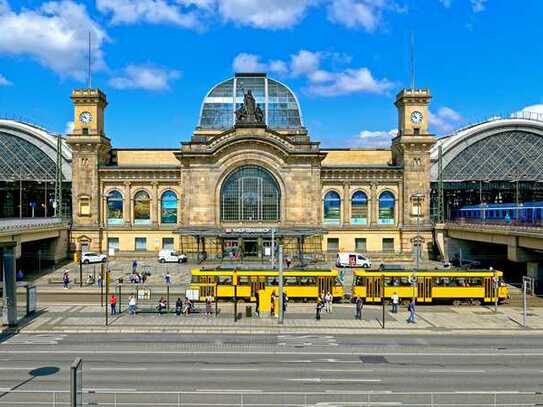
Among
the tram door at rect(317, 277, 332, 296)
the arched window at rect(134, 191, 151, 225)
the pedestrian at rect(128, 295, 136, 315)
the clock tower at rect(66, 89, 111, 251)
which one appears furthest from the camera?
the arched window at rect(134, 191, 151, 225)

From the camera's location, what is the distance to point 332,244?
86625mm

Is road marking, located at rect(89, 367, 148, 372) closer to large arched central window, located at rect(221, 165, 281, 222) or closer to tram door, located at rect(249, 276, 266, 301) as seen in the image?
tram door, located at rect(249, 276, 266, 301)

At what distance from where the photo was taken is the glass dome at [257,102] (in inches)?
3610

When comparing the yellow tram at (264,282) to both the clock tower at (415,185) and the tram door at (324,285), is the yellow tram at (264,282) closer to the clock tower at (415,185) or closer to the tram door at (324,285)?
the tram door at (324,285)

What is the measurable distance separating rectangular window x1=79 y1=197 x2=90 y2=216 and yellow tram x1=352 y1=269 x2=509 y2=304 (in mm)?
49162

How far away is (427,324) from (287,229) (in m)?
39.3

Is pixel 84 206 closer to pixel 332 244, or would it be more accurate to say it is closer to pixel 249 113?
pixel 249 113

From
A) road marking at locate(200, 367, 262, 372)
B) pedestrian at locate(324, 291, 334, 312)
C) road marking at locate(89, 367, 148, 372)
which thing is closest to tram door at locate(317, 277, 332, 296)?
pedestrian at locate(324, 291, 334, 312)

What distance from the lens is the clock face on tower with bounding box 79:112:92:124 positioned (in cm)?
8731

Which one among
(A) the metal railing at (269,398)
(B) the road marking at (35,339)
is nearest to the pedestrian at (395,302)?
(A) the metal railing at (269,398)

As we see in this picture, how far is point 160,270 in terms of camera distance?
72.6 metres

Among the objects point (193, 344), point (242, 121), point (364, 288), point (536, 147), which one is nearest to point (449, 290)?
point (364, 288)

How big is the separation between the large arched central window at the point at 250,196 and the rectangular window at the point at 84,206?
20087 mm

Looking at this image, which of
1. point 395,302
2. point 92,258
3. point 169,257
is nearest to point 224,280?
point 395,302
